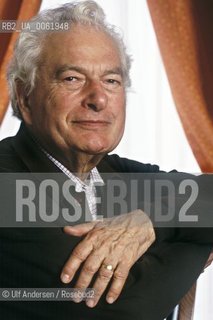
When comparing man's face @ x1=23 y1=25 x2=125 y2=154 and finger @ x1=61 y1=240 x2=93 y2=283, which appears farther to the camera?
man's face @ x1=23 y1=25 x2=125 y2=154

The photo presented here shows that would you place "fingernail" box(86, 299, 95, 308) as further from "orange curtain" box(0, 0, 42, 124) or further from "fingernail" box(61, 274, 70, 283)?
"orange curtain" box(0, 0, 42, 124)

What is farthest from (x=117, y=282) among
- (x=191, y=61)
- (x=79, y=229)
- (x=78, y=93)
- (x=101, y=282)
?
(x=191, y=61)

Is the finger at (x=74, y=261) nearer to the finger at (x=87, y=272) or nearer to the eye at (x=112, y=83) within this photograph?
the finger at (x=87, y=272)

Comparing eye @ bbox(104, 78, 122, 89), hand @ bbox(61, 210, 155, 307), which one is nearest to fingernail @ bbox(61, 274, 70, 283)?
hand @ bbox(61, 210, 155, 307)

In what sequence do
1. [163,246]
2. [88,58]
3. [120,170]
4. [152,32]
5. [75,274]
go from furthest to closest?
[152,32], [120,170], [88,58], [163,246], [75,274]

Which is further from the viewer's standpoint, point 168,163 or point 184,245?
point 168,163

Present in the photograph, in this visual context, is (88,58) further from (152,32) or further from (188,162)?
(188,162)

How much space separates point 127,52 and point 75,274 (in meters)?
0.83

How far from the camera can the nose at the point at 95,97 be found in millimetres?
1354

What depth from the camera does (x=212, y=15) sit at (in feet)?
5.61

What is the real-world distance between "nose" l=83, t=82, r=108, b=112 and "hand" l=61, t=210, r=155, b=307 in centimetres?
36

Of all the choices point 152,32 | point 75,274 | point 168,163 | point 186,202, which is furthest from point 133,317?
point 152,32

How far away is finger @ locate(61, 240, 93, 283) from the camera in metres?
1.01

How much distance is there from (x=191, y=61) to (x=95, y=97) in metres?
0.52
